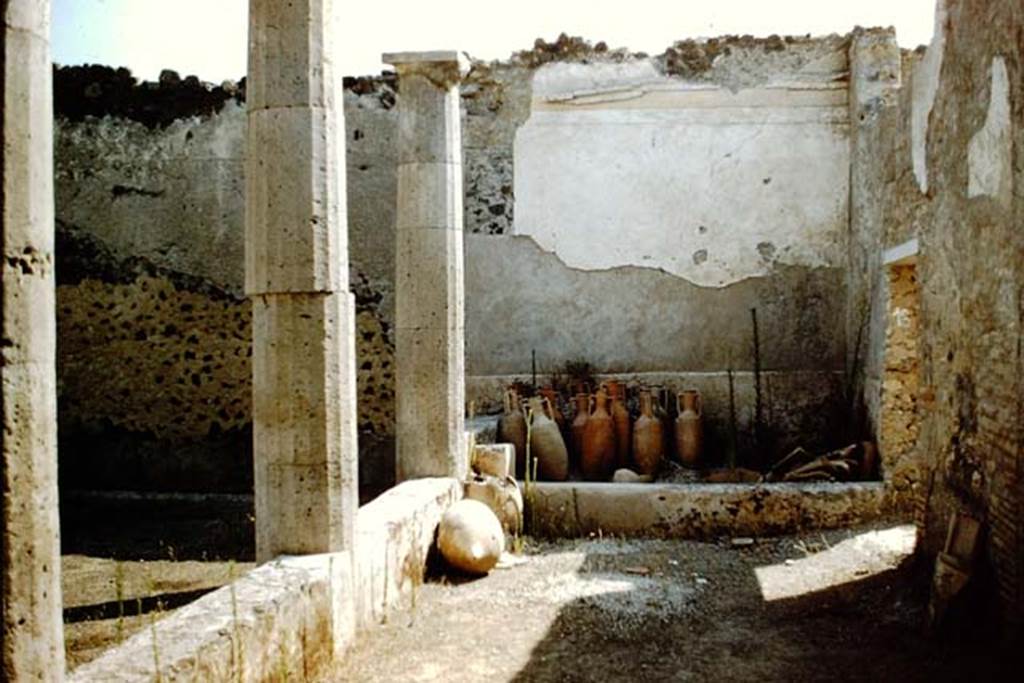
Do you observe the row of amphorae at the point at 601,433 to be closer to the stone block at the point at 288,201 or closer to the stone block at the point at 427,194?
the stone block at the point at 427,194

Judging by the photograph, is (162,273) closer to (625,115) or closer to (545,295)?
(545,295)

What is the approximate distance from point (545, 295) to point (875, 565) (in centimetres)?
473

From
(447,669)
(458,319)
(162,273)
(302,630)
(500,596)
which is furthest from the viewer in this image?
(162,273)

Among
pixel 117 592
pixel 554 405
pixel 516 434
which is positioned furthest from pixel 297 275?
pixel 554 405

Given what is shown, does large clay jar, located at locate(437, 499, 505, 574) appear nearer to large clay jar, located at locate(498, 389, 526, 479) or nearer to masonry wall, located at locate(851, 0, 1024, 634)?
large clay jar, located at locate(498, 389, 526, 479)

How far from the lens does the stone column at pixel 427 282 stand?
704 centimetres

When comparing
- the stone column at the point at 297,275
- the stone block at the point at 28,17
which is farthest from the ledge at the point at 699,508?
the stone block at the point at 28,17

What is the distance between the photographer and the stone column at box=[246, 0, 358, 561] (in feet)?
15.3

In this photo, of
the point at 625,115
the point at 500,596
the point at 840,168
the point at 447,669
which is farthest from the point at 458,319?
the point at 840,168

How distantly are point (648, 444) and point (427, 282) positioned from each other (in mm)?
2870

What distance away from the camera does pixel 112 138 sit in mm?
9789

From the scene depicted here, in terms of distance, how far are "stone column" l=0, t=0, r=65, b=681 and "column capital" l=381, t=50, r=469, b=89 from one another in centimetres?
462

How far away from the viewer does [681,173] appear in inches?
393

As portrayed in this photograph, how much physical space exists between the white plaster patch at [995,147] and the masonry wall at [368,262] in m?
4.92
